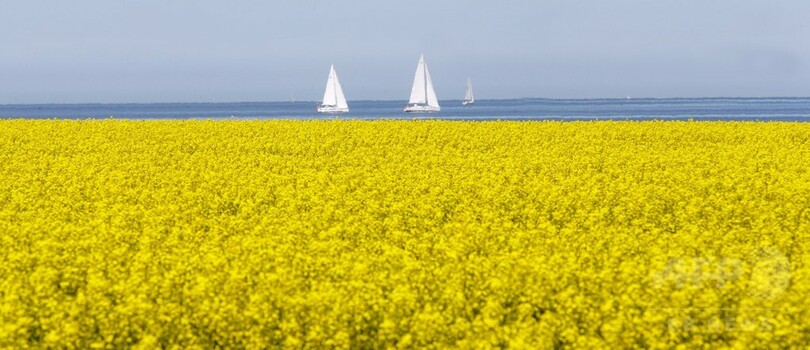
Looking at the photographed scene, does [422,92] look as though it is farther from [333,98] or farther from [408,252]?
[408,252]

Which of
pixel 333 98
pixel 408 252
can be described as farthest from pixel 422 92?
pixel 408 252

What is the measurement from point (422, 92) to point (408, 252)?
100 m

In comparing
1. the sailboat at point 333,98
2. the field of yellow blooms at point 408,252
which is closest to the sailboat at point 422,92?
the sailboat at point 333,98

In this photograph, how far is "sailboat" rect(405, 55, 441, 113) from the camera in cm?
10925

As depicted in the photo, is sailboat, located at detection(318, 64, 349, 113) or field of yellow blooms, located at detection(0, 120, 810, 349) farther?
sailboat, located at detection(318, 64, 349, 113)

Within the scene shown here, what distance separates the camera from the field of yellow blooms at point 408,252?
29.2 feet

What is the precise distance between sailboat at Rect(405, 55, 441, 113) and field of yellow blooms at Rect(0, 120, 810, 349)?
86345 mm

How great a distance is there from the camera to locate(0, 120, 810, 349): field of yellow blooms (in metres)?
8.90

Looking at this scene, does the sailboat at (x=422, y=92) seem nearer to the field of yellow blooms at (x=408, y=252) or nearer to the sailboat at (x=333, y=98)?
the sailboat at (x=333, y=98)

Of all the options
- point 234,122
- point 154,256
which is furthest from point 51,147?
point 154,256

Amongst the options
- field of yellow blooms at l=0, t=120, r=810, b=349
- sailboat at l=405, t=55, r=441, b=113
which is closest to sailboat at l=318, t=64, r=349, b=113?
sailboat at l=405, t=55, r=441, b=113

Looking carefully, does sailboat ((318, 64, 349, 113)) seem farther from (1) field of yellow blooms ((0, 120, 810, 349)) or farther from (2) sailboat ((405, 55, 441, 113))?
(1) field of yellow blooms ((0, 120, 810, 349))

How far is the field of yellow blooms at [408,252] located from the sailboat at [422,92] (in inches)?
3399

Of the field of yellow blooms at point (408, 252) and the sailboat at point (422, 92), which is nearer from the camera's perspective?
the field of yellow blooms at point (408, 252)
